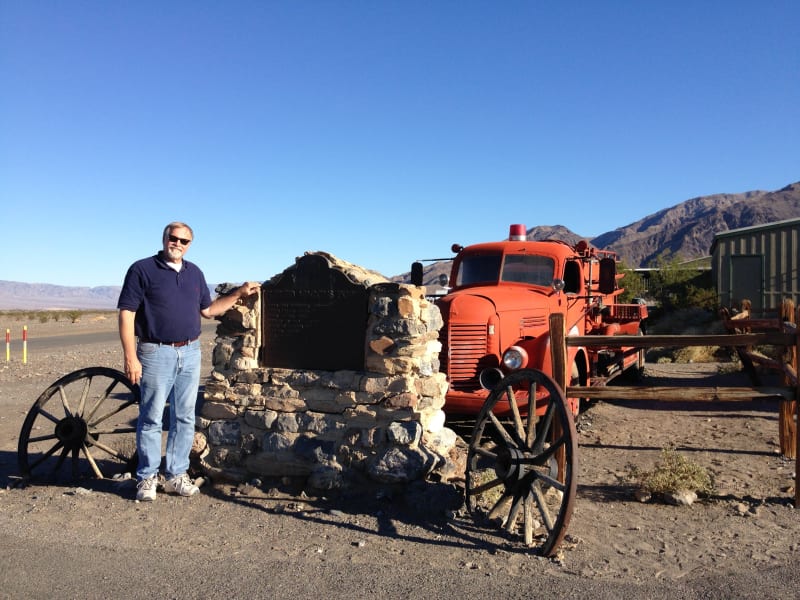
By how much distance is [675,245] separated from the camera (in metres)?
141

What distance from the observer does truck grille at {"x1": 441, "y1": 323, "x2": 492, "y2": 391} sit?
266 inches

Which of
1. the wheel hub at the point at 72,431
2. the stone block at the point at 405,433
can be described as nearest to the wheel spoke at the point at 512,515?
the stone block at the point at 405,433

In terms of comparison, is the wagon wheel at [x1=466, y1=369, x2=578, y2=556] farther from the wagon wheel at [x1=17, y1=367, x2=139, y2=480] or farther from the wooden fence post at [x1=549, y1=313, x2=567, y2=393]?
the wagon wheel at [x1=17, y1=367, x2=139, y2=480]

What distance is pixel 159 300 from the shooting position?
5012 millimetres

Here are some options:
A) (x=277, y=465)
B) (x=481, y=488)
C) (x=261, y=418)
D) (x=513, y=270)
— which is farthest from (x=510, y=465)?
(x=513, y=270)

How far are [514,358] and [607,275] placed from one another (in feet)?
6.88

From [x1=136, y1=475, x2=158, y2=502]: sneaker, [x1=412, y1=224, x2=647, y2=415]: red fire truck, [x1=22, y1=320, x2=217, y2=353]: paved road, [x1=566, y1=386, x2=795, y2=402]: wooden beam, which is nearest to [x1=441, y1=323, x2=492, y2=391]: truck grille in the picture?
[x1=412, y1=224, x2=647, y2=415]: red fire truck

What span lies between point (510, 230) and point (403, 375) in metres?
4.27

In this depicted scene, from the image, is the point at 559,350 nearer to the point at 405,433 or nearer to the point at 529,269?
the point at 405,433

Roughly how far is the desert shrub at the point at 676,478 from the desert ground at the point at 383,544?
0.12 metres

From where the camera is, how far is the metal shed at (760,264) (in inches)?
707

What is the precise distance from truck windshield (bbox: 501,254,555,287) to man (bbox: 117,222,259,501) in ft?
13.7

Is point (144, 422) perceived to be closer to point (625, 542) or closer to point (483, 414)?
point (483, 414)

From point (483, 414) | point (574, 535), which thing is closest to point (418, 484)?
point (483, 414)
